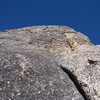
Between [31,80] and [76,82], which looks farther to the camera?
[76,82]

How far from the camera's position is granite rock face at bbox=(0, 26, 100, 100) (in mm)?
10688

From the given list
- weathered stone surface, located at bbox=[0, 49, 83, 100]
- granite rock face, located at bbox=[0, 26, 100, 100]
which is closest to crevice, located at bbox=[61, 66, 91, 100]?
granite rock face, located at bbox=[0, 26, 100, 100]

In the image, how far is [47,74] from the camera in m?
12.1

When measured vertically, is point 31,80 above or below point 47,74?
below

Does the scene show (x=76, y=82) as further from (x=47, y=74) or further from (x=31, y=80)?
(x=31, y=80)

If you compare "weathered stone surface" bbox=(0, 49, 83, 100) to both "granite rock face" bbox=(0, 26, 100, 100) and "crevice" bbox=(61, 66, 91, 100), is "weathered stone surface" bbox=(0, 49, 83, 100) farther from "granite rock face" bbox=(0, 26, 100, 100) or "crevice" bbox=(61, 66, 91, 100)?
"crevice" bbox=(61, 66, 91, 100)

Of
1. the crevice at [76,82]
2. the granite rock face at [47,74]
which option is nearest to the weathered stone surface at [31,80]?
the granite rock face at [47,74]

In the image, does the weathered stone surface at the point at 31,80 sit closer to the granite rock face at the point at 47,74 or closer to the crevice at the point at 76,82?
the granite rock face at the point at 47,74

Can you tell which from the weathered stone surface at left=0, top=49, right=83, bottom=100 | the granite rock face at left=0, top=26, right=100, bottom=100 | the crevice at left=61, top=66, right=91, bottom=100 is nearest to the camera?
the weathered stone surface at left=0, top=49, right=83, bottom=100

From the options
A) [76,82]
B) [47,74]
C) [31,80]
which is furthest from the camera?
[76,82]

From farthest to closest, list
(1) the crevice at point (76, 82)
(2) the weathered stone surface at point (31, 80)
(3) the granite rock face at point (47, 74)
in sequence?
1. (1) the crevice at point (76, 82)
2. (3) the granite rock face at point (47, 74)
3. (2) the weathered stone surface at point (31, 80)

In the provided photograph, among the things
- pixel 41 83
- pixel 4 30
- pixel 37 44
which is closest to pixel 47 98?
pixel 41 83

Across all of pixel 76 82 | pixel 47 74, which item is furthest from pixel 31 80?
pixel 76 82

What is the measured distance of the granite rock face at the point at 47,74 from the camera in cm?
1069
